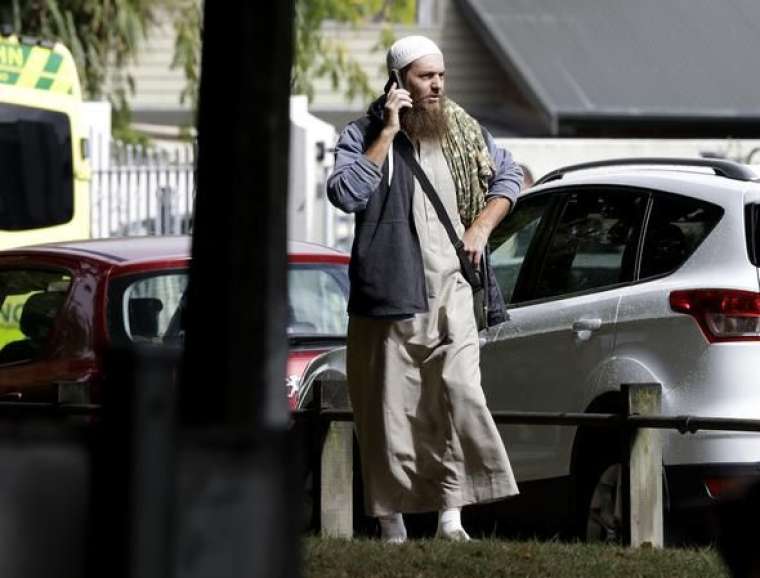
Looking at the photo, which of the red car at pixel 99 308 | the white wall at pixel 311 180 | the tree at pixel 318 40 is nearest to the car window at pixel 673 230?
the red car at pixel 99 308

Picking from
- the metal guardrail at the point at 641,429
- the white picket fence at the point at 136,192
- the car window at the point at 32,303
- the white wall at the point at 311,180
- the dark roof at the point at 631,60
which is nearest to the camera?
the metal guardrail at the point at 641,429

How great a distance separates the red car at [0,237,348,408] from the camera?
9.45 metres

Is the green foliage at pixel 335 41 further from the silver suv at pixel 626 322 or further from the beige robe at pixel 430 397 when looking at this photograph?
the beige robe at pixel 430 397

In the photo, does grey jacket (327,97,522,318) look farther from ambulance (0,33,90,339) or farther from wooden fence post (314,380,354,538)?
ambulance (0,33,90,339)

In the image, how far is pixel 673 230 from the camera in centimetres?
823

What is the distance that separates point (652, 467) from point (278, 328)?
15.8 ft

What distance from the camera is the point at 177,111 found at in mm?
32188

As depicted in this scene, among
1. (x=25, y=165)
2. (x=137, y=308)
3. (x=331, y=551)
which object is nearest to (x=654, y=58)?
(x=25, y=165)

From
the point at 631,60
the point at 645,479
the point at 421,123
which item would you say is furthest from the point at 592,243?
the point at 631,60

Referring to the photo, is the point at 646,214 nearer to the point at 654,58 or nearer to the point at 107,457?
the point at 107,457

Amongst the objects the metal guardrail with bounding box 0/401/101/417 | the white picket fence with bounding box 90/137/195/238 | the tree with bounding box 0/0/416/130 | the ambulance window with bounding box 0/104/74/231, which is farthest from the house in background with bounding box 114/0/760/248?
the metal guardrail with bounding box 0/401/101/417

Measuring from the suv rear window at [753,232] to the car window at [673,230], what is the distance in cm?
11

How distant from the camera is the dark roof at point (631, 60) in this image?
95.2 ft

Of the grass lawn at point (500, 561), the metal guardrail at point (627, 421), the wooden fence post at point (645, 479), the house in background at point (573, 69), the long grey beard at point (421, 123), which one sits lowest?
the grass lawn at point (500, 561)
